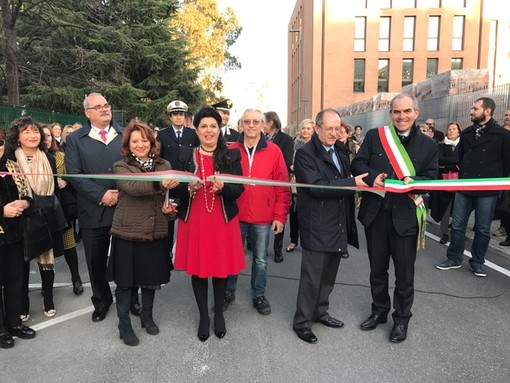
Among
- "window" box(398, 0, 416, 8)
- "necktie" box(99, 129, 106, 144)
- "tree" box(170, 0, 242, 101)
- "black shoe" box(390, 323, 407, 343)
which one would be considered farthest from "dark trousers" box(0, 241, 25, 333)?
"window" box(398, 0, 416, 8)

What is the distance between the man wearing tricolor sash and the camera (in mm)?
3516

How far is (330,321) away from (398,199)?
1326 mm

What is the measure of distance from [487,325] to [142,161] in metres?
3.53

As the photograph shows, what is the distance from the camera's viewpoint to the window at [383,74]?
37656 millimetres

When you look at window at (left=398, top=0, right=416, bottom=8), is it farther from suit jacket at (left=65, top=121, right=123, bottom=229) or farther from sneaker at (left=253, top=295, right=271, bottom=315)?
suit jacket at (left=65, top=121, right=123, bottom=229)

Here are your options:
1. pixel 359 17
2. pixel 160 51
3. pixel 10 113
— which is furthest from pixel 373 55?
pixel 10 113

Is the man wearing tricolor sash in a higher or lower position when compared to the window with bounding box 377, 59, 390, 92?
lower

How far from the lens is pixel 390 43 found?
122ft

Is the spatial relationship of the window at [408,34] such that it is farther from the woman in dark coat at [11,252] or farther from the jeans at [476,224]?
the woman in dark coat at [11,252]

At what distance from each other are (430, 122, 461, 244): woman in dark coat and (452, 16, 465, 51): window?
35408 mm

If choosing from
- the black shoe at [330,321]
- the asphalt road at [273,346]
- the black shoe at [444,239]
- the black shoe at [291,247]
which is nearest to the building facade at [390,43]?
the black shoe at [444,239]

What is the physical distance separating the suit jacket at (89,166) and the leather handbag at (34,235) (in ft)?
1.09

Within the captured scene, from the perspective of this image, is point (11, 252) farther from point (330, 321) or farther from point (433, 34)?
point (433, 34)

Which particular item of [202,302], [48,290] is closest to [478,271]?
[202,302]
